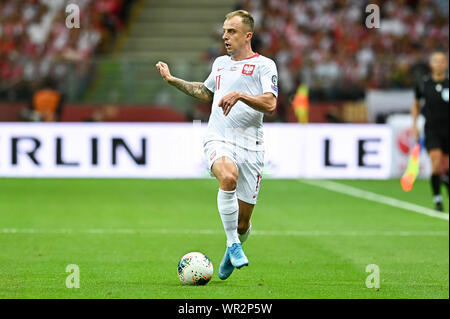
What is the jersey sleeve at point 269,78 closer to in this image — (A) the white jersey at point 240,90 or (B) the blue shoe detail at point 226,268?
(A) the white jersey at point 240,90

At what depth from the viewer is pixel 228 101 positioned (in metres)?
7.66

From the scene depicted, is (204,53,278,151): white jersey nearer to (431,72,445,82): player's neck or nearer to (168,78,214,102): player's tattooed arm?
(168,78,214,102): player's tattooed arm

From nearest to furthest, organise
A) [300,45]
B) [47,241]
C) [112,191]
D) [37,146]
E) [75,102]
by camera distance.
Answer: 1. [47,241]
2. [112,191]
3. [37,146]
4. [75,102]
5. [300,45]

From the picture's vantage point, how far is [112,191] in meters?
18.1

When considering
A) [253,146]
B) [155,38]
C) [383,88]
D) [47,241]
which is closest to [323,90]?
[383,88]

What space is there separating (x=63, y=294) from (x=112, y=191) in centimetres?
1068

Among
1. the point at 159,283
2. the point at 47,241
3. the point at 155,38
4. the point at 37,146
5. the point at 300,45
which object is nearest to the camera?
the point at 159,283

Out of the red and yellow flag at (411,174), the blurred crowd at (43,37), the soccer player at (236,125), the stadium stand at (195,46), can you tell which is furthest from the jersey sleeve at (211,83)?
the blurred crowd at (43,37)

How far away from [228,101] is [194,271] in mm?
1443

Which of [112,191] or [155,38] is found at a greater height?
[155,38]

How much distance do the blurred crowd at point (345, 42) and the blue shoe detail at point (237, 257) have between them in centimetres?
1595

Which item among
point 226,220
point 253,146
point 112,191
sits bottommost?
point 112,191

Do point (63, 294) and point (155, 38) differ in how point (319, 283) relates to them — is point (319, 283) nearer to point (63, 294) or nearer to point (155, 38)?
point (63, 294)

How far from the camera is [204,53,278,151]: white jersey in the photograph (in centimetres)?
836
